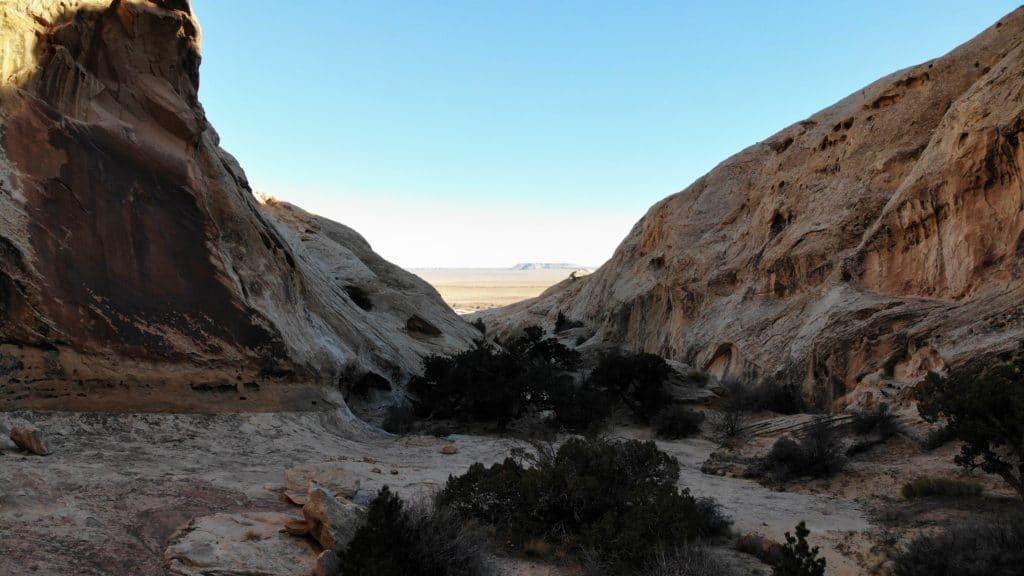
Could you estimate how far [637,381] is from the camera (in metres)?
19.7

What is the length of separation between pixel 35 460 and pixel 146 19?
971cm

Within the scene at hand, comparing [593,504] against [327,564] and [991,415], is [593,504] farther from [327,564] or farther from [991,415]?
[991,415]

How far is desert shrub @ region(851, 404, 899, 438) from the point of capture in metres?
12.2

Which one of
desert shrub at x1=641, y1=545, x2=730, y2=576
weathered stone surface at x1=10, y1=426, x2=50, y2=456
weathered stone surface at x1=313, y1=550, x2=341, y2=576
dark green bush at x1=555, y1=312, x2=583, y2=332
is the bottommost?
desert shrub at x1=641, y1=545, x2=730, y2=576

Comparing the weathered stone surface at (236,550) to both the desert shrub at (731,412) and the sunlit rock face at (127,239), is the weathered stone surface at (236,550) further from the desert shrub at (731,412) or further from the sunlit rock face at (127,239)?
the desert shrub at (731,412)

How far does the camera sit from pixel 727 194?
31812mm

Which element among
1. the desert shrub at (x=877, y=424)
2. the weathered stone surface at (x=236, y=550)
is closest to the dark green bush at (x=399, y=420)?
the weathered stone surface at (x=236, y=550)

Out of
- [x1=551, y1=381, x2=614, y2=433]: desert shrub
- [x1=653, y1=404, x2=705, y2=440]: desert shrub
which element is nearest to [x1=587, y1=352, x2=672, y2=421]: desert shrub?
[x1=653, y1=404, x2=705, y2=440]: desert shrub

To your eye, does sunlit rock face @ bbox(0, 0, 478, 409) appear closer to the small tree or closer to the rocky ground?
the rocky ground

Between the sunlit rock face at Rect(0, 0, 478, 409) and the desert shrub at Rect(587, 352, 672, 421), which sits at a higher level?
the sunlit rock face at Rect(0, 0, 478, 409)

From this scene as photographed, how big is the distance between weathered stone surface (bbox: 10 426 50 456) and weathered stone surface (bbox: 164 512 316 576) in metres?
2.84

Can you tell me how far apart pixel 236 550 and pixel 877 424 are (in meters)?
12.1

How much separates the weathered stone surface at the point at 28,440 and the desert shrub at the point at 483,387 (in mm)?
10855

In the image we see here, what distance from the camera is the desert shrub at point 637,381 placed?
1872 centimetres
